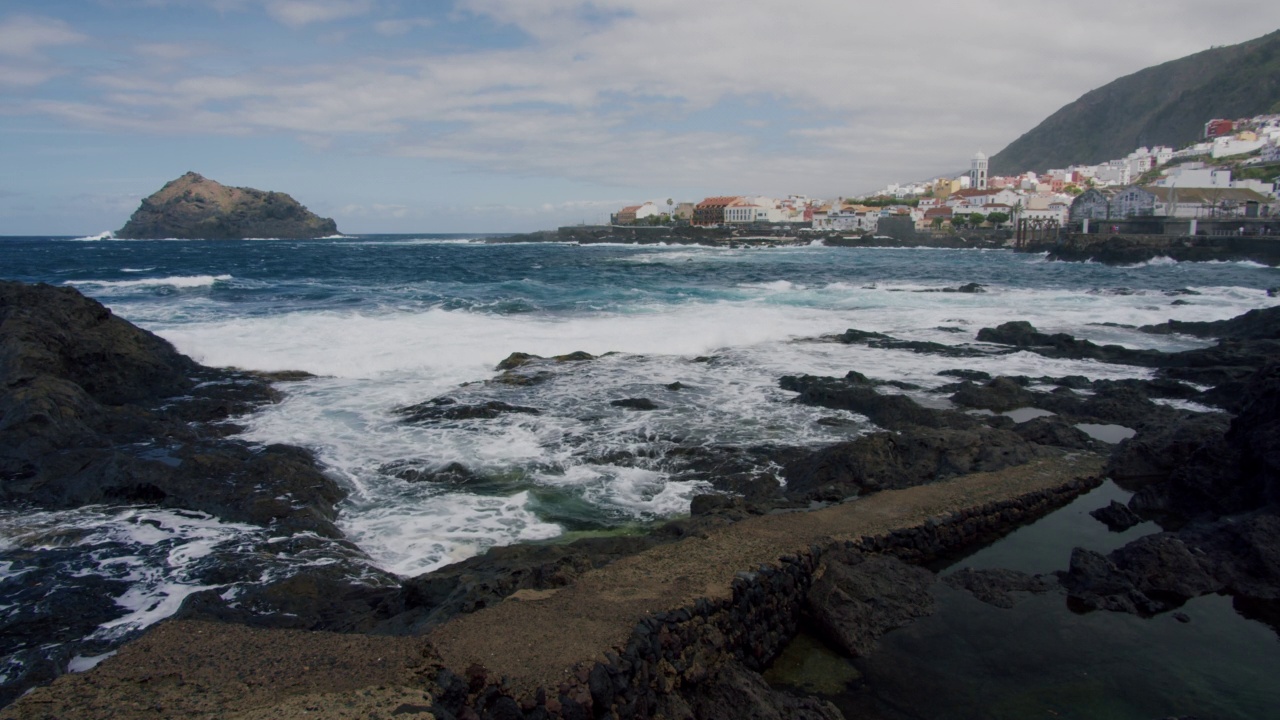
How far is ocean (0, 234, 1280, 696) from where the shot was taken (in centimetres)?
791

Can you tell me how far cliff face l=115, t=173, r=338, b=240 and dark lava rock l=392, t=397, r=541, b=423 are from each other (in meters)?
124

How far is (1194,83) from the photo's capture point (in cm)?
17562

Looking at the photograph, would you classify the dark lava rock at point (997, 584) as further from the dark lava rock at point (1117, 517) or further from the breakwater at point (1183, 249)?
the breakwater at point (1183, 249)

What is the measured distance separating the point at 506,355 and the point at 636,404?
20.6 ft

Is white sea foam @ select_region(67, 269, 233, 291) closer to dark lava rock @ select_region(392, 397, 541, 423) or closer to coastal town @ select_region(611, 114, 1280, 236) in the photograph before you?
dark lava rock @ select_region(392, 397, 541, 423)

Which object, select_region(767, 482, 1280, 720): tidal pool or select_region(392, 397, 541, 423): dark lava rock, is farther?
select_region(392, 397, 541, 423): dark lava rock

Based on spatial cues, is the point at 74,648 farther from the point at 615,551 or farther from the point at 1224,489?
the point at 1224,489

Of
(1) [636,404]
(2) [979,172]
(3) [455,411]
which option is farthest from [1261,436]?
(2) [979,172]

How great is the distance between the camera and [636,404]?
13.4 m

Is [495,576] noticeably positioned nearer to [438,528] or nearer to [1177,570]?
[438,528]

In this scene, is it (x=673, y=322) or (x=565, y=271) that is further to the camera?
(x=565, y=271)

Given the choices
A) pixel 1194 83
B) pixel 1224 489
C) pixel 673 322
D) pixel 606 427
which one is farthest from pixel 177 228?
pixel 1194 83

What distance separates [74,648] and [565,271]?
42845 millimetres

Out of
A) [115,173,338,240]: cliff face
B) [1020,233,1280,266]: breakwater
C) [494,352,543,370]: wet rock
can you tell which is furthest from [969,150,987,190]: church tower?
[494,352,543,370]: wet rock
